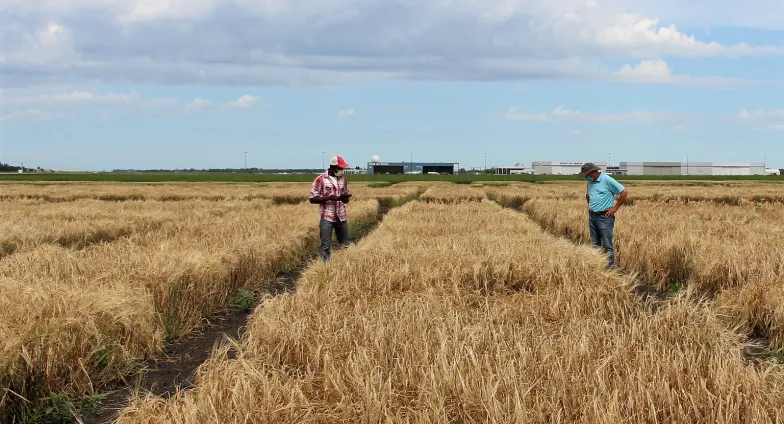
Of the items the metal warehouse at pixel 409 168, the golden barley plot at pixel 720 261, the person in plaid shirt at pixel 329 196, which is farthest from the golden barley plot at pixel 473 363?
the metal warehouse at pixel 409 168

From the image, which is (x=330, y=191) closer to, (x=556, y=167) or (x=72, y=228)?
(x=72, y=228)

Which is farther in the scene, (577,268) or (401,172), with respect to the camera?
(401,172)

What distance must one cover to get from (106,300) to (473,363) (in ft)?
12.2

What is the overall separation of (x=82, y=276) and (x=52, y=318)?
6.88ft

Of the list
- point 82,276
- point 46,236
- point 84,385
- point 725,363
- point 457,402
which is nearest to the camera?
point 457,402

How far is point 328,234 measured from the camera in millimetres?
9969

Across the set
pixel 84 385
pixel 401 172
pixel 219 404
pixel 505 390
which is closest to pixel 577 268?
pixel 505 390

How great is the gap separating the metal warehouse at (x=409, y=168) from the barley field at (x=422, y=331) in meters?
126

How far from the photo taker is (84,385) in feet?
15.3

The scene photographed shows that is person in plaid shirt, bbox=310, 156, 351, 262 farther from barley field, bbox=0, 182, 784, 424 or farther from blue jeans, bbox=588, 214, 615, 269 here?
blue jeans, bbox=588, 214, 615, 269

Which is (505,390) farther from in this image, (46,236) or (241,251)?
(46,236)

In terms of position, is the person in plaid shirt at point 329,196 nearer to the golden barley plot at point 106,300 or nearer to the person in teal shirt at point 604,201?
the golden barley plot at point 106,300

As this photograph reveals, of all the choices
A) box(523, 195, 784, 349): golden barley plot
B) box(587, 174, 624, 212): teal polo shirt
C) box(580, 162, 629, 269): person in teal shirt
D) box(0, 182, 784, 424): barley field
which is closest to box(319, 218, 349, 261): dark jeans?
box(0, 182, 784, 424): barley field

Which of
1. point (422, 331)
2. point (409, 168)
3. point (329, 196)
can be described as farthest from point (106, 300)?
point (409, 168)
